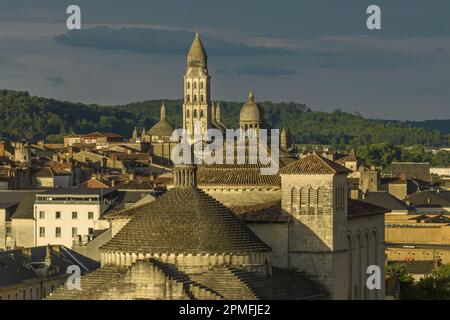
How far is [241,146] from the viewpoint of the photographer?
95625 millimetres

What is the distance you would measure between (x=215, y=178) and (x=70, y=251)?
1473cm

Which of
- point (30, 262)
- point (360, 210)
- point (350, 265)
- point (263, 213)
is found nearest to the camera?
point (263, 213)

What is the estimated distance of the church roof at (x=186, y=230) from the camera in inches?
3120

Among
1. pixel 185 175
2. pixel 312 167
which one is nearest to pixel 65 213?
pixel 312 167

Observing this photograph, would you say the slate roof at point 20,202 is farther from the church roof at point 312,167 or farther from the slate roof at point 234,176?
the church roof at point 312,167

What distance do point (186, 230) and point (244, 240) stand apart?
2.45 metres

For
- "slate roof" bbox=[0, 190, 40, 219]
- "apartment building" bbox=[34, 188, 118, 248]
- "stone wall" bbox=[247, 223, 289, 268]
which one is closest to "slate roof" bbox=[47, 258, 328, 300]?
"stone wall" bbox=[247, 223, 289, 268]

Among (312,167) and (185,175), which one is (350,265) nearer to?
(312,167)

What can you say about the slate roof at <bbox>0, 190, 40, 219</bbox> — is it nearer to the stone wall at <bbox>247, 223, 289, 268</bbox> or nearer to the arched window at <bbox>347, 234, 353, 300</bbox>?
the arched window at <bbox>347, 234, 353, 300</bbox>

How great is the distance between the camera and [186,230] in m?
79.8

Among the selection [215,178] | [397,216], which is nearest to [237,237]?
[215,178]
